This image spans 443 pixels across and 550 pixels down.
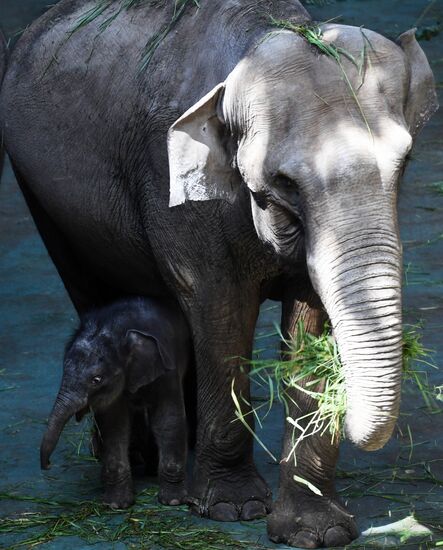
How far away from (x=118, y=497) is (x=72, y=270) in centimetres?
122

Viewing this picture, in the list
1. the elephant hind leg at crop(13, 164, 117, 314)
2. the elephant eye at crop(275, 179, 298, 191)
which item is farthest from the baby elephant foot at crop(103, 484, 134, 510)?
the elephant eye at crop(275, 179, 298, 191)

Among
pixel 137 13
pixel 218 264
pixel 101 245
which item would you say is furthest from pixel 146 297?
pixel 137 13

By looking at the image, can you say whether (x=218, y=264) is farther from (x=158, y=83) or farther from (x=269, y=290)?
(x=158, y=83)

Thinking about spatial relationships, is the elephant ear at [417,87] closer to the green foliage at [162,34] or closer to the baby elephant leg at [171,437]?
the green foliage at [162,34]

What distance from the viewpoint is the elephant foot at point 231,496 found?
6.30 meters

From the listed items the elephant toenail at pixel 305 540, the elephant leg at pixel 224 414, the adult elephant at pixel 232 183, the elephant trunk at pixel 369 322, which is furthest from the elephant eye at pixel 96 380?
the elephant trunk at pixel 369 322

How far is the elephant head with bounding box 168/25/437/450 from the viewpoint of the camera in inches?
193

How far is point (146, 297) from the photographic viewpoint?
665 cm

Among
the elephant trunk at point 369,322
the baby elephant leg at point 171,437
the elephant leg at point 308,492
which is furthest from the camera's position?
the baby elephant leg at point 171,437

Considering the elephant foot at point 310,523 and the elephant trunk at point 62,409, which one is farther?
the elephant trunk at point 62,409

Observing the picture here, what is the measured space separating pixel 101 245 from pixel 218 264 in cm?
90

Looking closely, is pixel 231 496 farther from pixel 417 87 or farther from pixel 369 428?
pixel 417 87

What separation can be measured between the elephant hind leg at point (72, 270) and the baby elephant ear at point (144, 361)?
80 cm

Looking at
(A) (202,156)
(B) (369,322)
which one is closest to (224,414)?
(A) (202,156)
